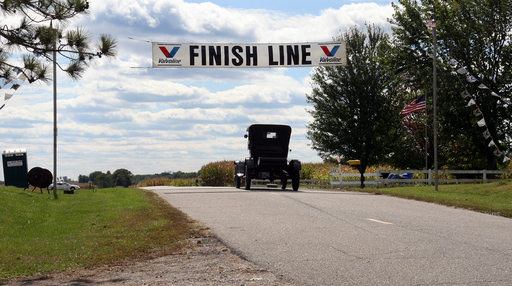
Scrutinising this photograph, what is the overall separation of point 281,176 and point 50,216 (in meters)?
12.7

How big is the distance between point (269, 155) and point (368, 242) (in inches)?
633

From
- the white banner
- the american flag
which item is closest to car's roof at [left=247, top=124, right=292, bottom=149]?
the white banner

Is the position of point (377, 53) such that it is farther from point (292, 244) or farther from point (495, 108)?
point (292, 244)

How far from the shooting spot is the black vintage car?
2438 cm

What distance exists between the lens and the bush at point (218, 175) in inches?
1791

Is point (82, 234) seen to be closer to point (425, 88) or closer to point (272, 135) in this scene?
point (272, 135)

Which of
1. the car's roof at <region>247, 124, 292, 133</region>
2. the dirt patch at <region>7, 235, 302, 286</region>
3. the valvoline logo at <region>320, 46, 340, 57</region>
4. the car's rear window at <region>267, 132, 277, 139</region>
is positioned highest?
the valvoline logo at <region>320, 46, 340, 57</region>

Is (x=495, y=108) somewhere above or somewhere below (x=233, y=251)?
above

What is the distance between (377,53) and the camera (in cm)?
3422

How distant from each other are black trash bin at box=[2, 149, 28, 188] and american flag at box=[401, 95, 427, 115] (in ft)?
79.4

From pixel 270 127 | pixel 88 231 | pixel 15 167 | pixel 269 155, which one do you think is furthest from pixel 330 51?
pixel 15 167

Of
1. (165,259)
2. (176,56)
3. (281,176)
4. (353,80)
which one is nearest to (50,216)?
(165,259)

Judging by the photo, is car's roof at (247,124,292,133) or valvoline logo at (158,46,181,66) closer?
valvoline logo at (158,46,181,66)

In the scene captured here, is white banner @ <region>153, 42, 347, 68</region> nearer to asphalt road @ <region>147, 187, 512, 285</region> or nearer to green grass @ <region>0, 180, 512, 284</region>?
green grass @ <region>0, 180, 512, 284</region>
